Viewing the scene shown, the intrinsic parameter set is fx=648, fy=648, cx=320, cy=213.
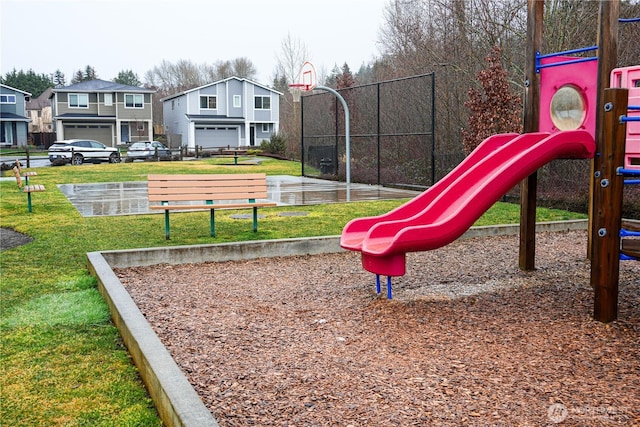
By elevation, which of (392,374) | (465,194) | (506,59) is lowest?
(392,374)

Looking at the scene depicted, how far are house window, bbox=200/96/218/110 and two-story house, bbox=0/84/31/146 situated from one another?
18.1 metres

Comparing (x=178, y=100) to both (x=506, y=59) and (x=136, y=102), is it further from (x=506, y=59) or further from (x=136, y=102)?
(x=506, y=59)

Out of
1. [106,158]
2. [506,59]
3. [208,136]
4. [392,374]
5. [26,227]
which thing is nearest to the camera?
[392,374]

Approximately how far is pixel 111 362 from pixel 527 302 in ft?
11.6

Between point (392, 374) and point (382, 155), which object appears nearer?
point (392, 374)

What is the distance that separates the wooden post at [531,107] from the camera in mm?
6852

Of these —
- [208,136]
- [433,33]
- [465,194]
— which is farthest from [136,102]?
[465,194]

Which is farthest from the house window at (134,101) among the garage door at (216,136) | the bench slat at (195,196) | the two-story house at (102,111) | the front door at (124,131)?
the bench slat at (195,196)

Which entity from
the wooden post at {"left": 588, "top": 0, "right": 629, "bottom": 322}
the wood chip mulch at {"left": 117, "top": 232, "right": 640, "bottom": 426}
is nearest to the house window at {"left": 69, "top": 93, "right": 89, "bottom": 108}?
the wood chip mulch at {"left": 117, "top": 232, "right": 640, "bottom": 426}

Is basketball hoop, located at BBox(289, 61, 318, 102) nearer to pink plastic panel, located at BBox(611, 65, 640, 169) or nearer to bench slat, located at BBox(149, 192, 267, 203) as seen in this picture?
bench slat, located at BBox(149, 192, 267, 203)

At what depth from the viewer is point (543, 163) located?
18.7 ft

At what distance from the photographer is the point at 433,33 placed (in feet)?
72.3

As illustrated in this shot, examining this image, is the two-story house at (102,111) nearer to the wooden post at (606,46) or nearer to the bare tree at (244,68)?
the bare tree at (244,68)

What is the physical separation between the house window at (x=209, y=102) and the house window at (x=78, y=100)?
11.1 metres
